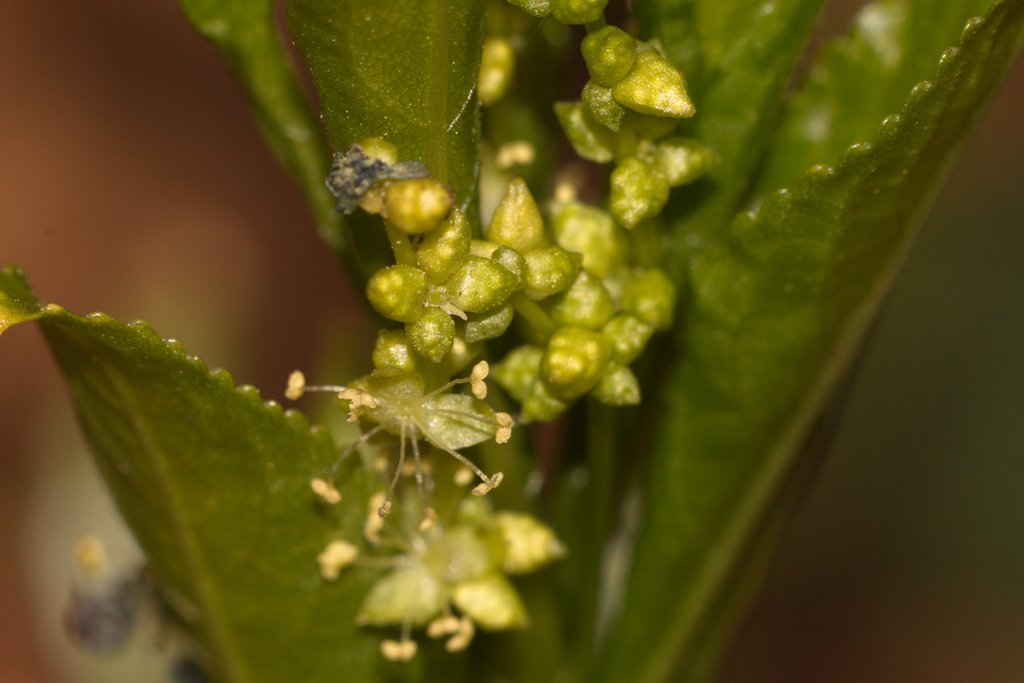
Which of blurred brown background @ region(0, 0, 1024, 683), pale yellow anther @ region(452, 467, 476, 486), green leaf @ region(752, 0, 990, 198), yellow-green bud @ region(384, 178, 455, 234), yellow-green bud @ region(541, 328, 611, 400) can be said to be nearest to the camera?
yellow-green bud @ region(384, 178, 455, 234)

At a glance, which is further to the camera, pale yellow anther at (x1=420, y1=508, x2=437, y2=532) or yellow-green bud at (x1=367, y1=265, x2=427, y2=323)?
pale yellow anther at (x1=420, y1=508, x2=437, y2=532)

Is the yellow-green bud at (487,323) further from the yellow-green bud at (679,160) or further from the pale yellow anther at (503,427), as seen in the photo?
the yellow-green bud at (679,160)

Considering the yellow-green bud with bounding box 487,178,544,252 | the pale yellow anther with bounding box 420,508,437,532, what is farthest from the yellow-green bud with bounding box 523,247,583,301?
the pale yellow anther with bounding box 420,508,437,532

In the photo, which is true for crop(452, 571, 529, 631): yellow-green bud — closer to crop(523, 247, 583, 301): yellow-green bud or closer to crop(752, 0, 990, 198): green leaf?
crop(523, 247, 583, 301): yellow-green bud

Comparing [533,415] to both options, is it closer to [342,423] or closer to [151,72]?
[342,423]

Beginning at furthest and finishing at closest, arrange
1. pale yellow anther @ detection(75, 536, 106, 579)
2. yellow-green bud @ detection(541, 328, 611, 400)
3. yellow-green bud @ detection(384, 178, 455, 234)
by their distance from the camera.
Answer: pale yellow anther @ detection(75, 536, 106, 579) < yellow-green bud @ detection(541, 328, 611, 400) < yellow-green bud @ detection(384, 178, 455, 234)

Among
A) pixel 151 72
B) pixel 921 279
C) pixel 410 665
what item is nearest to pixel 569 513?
pixel 410 665

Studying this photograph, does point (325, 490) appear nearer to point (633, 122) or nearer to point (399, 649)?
point (399, 649)

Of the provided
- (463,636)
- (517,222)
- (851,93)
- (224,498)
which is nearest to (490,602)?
(463,636)
